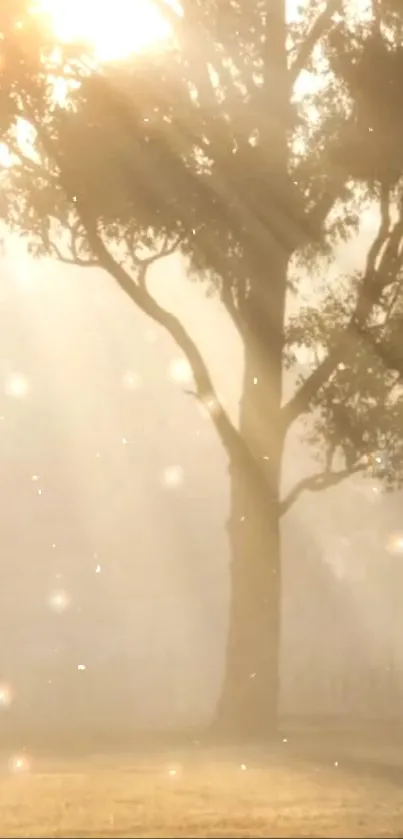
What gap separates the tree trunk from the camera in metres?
17.3

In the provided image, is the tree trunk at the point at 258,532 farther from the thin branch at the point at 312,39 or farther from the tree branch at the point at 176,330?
the thin branch at the point at 312,39

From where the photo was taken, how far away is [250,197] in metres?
17.6

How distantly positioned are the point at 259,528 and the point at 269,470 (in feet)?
2.65

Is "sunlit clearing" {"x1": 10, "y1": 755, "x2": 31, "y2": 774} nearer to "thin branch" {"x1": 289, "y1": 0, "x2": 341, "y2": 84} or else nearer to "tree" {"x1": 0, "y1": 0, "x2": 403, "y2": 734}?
"tree" {"x1": 0, "y1": 0, "x2": 403, "y2": 734}

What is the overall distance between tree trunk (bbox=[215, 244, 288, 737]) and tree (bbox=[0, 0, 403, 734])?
2cm

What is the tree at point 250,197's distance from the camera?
17.3 meters

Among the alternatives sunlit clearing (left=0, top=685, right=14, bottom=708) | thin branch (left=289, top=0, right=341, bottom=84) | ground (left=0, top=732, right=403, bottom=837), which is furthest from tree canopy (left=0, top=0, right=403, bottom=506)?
sunlit clearing (left=0, top=685, right=14, bottom=708)

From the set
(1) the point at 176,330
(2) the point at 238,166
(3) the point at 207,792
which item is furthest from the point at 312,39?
(3) the point at 207,792

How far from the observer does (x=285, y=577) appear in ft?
111

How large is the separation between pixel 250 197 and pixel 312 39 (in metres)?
2.89

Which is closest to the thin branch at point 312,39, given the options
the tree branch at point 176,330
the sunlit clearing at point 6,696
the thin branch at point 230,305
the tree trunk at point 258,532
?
the tree trunk at point 258,532

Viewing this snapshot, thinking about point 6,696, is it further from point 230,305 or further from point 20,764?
point 20,764

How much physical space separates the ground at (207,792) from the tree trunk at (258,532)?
1.10 meters

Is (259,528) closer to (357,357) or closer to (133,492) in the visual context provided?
(357,357)
